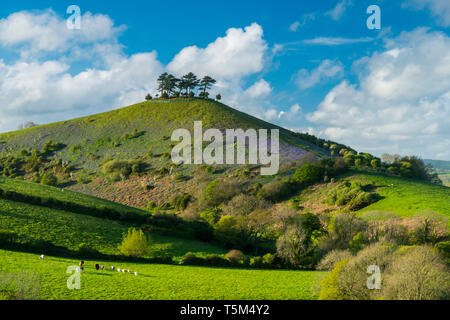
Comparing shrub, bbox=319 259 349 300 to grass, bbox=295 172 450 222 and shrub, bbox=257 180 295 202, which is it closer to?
grass, bbox=295 172 450 222

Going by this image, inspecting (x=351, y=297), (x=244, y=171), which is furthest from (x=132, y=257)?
(x=244, y=171)

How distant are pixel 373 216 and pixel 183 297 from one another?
125ft

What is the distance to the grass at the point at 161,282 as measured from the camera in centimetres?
2491

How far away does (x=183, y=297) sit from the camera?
25016mm

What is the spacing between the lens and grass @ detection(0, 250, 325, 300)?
81.7ft

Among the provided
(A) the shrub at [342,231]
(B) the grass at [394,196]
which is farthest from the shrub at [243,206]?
(A) the shrub at [342,231]

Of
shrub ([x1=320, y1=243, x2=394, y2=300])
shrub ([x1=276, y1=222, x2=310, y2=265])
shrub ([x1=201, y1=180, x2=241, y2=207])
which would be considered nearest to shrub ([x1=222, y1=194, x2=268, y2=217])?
shrub ([x1=276, y1=222, x2=310, y2=265])

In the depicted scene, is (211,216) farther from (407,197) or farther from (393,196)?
(407,197)

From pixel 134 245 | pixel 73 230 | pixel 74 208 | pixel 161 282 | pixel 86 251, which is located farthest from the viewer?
pixel 74 208

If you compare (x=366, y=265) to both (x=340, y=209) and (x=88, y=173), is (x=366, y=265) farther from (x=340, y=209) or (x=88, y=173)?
(x=88, y=173)

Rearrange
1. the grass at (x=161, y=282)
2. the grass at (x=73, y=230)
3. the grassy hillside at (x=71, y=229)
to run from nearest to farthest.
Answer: the grass at (x=161, y=282) → the grassy hillside at (x=71, y=229) → the grass at (x=73, y=230)

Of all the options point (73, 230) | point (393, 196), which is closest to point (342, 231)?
point (393, 196)

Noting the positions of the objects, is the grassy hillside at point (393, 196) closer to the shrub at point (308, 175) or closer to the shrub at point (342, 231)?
the shrub at point (308, 175)

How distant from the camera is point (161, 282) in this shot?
29.0 metres
